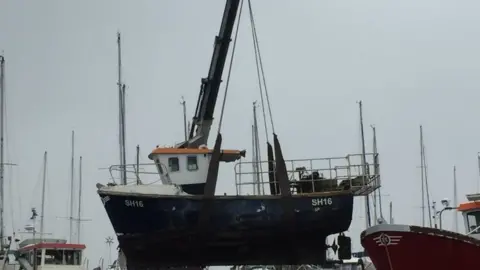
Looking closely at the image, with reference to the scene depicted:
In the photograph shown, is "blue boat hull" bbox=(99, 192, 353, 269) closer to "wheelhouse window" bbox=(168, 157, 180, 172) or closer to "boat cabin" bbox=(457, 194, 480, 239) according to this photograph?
"wheelhouse window" bbox=(168, 157, 180, 172)

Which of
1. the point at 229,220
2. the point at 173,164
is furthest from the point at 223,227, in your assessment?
the point at 173,164

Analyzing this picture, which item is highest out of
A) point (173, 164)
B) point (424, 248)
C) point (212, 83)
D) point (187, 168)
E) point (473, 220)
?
point (212, 83)

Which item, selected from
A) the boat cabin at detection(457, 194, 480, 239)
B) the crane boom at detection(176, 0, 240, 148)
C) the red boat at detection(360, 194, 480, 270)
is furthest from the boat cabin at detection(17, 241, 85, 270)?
the boat cabin at detection(457, 194, 480, 239)

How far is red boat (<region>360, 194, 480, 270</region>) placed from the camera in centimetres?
1734

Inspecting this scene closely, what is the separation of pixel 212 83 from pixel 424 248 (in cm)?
833

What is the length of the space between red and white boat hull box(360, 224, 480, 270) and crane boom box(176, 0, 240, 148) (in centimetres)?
682

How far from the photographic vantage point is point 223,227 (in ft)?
64.2

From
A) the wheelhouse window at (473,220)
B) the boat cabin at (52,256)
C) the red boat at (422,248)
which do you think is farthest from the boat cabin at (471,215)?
the boat cabin at (52,256)

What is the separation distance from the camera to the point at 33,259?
29.0 m

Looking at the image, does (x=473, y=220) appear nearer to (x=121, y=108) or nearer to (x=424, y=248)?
(x=424, y=248)

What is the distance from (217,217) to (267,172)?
2.24 metres

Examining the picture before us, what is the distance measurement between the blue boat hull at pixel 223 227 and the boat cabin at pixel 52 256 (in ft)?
33.5

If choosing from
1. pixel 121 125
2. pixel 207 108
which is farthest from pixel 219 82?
pixel 121 125

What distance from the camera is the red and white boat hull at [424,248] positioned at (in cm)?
1734
